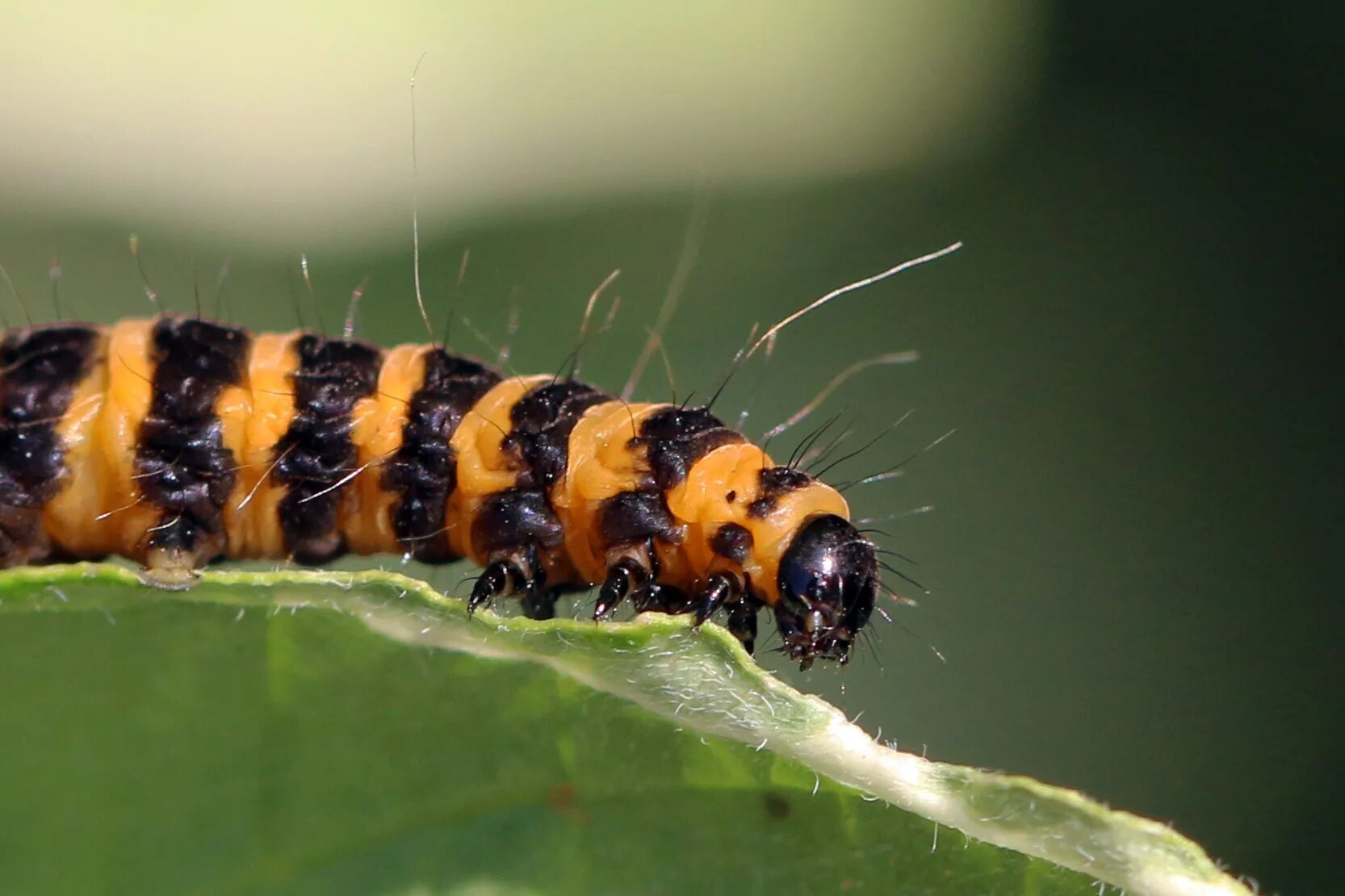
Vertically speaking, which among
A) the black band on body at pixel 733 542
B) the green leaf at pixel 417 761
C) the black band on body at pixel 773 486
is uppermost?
the black band on body at pixel 773 486

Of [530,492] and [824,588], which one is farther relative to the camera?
[530,492]

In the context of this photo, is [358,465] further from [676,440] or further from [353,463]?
[676,440]

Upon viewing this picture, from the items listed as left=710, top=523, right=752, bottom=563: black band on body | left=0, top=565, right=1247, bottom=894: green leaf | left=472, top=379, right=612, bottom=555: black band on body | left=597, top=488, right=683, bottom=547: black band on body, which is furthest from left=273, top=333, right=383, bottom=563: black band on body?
left=0, top=565, right=1247, bottom=894: green leaf

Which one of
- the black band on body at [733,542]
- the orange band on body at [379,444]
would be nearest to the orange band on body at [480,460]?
the orange band on body at [379,444]

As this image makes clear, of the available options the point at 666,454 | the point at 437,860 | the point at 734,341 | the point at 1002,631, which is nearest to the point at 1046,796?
the point at 437,860

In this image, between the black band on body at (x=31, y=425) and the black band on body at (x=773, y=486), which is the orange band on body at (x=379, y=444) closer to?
the black band on body at (x=31, y=425)

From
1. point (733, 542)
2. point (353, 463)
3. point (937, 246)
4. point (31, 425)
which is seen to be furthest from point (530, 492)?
point (937, 246)
